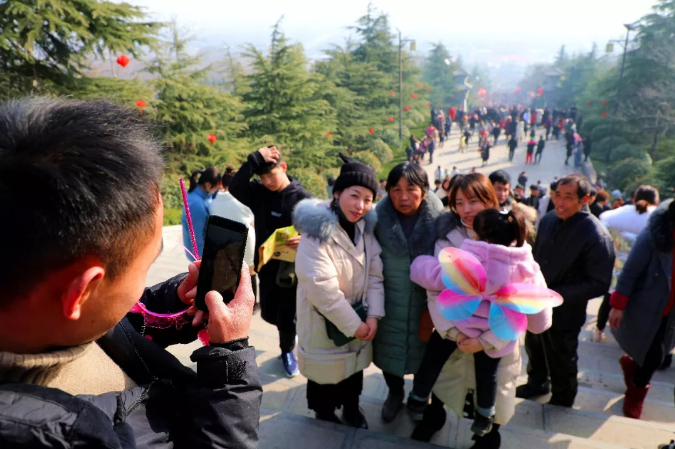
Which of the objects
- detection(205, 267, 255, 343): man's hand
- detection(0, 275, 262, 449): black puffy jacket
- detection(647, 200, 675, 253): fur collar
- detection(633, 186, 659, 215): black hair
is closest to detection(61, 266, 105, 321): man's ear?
detection(0, 275, 262, 449): black puffy jacket

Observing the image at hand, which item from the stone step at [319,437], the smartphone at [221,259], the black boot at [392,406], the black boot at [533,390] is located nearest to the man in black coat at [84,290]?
the smartphone at [221,259]

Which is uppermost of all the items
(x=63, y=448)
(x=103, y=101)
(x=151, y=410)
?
(x=103, y=101)

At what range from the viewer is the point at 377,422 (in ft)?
10.6

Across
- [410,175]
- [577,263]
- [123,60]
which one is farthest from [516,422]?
[123,60]

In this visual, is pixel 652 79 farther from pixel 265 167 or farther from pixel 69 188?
pixel 69 188

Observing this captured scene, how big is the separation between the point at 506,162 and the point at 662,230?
918 inches

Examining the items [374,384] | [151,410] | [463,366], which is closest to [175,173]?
[374,384]

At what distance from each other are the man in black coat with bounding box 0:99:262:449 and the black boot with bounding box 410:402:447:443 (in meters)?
2.23

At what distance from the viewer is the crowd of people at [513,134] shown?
24031 mm

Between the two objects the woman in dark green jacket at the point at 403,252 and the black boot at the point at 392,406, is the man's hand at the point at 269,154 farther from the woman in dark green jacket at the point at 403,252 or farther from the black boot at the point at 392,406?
the black boot at the point at 392,406

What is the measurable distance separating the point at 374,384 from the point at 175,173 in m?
14.1

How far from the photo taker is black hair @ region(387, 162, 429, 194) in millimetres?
2938

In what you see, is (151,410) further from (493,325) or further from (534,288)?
(534,288)

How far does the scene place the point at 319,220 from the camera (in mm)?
2799
